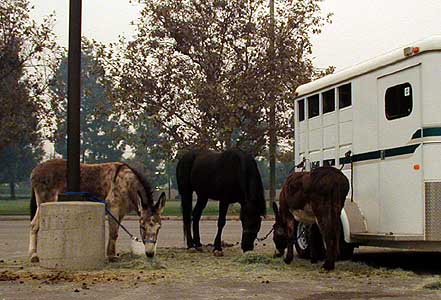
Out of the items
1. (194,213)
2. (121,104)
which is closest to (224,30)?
(121,104)

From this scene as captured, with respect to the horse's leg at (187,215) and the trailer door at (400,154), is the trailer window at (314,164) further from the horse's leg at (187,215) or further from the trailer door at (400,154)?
the horse's leg at (187,215)

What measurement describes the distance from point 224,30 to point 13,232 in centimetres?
1693

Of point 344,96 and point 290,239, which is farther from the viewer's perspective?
point 344,96

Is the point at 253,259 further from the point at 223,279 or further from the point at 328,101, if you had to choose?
the point at 328,101

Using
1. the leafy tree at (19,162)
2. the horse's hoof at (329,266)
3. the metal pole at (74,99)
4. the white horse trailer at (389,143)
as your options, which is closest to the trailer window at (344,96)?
the white horse trailer at (389,143)

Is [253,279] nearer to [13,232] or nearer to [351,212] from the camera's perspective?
[351,212]

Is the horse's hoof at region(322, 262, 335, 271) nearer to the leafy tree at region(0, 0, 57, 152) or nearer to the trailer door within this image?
the trailer door

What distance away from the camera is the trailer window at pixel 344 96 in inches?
518

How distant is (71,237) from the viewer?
11984 mm

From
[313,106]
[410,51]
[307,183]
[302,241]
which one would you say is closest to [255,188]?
[302,241]

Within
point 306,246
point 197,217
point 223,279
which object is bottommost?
point 223,279

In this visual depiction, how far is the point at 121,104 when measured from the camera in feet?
121

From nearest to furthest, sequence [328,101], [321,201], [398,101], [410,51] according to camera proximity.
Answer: [410,51], [398,101], [321,201], [328,101]

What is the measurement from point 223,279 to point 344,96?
13.6 ft
